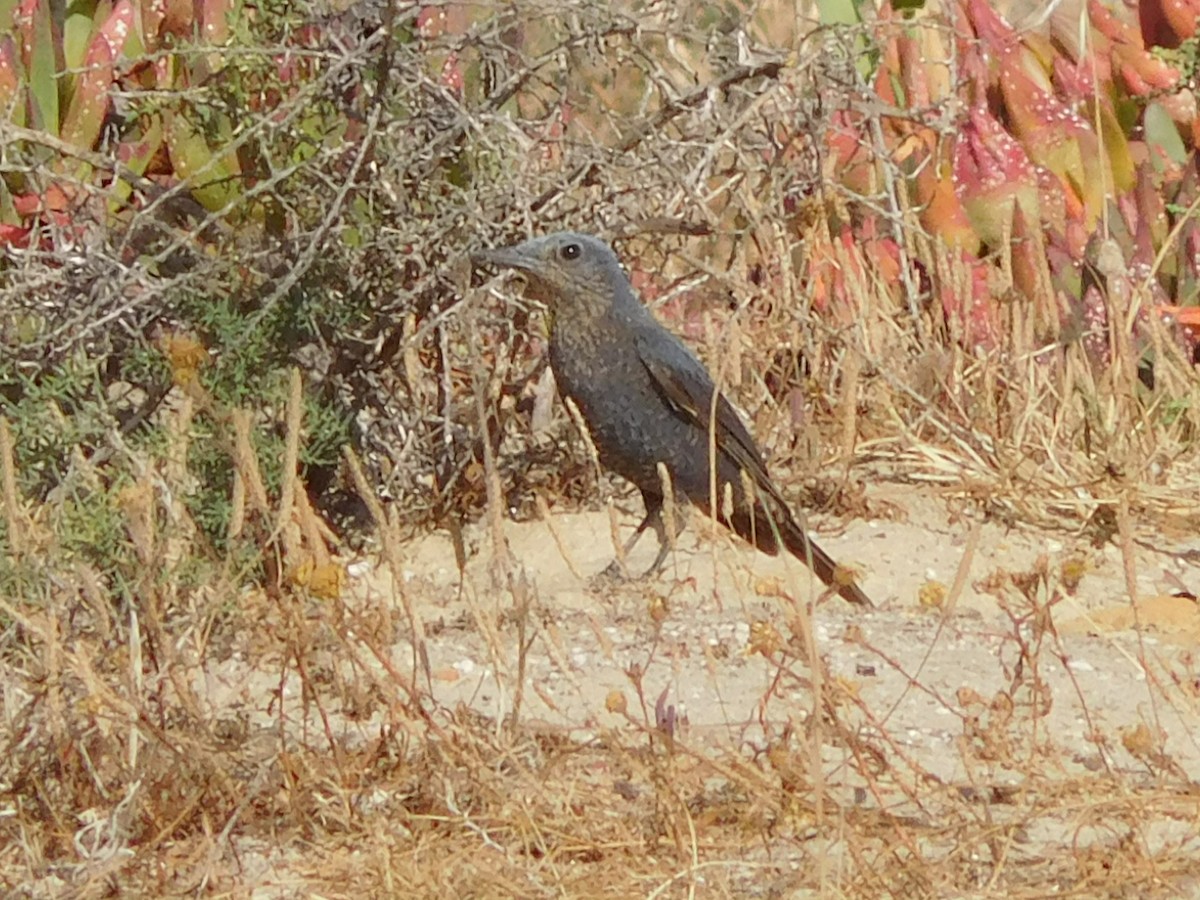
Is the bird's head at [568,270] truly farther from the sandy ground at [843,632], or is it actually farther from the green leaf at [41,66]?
the green leaf at [41,66]

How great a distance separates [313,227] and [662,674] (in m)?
1.53

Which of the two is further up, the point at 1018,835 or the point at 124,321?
the point at 124,321

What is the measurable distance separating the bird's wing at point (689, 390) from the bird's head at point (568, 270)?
6.7 inches

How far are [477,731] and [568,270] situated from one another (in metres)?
2.04

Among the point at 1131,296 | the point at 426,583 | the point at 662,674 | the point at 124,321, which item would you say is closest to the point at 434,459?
the point at 426,583

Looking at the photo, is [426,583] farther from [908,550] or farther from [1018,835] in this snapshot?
[1018,835]

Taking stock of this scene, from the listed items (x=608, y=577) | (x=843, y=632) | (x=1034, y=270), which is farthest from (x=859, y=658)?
(x=1034, y=270)

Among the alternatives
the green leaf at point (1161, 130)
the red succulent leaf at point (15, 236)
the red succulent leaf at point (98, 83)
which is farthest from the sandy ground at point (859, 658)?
the green leaf at point (1161, 130)

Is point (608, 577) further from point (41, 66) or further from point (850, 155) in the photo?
point (41, 66)

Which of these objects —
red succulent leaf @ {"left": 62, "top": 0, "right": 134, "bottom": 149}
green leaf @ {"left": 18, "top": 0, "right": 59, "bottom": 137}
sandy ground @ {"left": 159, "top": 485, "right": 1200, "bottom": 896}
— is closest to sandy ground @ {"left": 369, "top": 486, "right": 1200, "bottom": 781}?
sandy ground @ {"left": 159, "top": 485, "right": 1200, "bottom": 896}

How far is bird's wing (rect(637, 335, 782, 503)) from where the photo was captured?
5.45 m

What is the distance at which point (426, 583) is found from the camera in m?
5.11

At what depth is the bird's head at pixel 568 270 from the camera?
203 inches

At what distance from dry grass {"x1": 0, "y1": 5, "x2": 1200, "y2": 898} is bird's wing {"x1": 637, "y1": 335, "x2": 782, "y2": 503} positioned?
25cm
